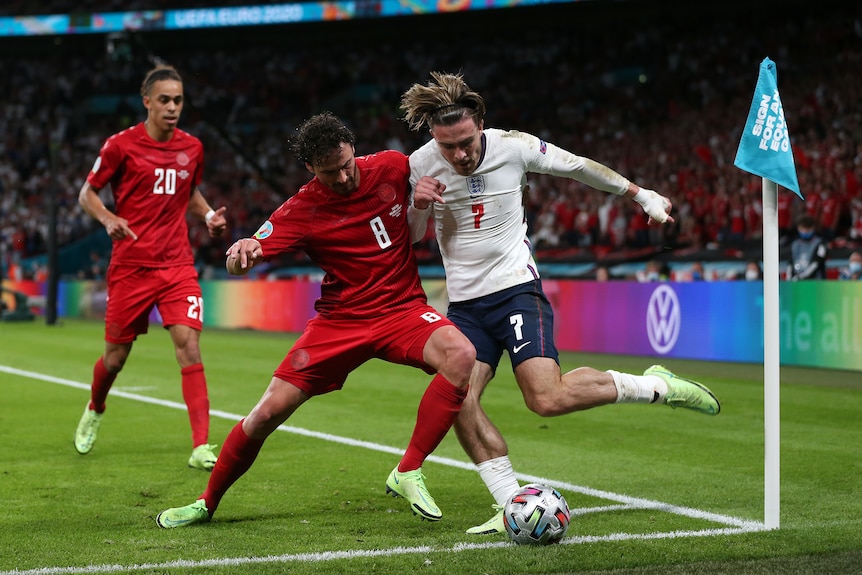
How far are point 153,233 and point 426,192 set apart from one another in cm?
297

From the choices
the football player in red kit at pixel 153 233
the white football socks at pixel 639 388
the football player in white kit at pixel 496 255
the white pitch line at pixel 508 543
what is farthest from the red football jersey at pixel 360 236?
the football player in red kit at pixel 153 233

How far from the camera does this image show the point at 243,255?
16.0 feet

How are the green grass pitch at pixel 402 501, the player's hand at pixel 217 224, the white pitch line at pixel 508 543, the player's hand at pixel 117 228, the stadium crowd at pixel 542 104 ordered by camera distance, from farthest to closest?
the stadium crowd at pixel 542 104 < the player's hand at pixel 117 228 < the player's hand at pixel 217 224 < the green grass pitch at pixel 402 501 < the white pitch line at pixel 508 543

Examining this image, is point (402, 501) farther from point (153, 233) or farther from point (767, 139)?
point (153, 233)

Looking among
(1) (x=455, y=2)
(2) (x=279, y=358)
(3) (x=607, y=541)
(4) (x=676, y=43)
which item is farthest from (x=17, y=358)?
(4) (x=676, y=43)

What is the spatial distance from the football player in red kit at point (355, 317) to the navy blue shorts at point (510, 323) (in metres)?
0.30

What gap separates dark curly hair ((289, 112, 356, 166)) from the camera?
16.2 ft

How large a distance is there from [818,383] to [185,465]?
278 inches

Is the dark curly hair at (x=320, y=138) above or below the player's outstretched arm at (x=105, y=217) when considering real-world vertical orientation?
above

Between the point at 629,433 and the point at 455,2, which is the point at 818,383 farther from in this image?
the point at 455,2

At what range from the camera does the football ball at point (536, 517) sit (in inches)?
187

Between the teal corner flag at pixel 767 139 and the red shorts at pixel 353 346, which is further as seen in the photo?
the red shorts at pixel 353 346

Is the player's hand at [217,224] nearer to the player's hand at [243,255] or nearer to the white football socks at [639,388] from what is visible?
the player's hand at [243,255]

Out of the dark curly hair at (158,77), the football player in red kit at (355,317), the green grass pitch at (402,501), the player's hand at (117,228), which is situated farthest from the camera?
the dark curly hair at (158,77)
